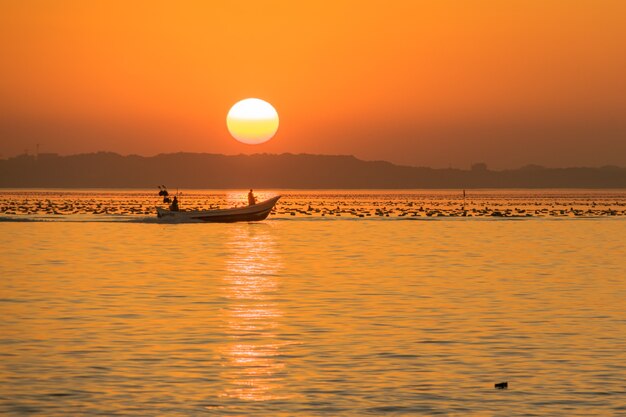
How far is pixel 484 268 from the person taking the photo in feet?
160

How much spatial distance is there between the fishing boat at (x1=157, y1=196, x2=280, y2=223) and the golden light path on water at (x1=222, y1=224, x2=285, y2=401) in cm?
3275

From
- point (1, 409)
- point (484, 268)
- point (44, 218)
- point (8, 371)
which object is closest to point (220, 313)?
point (8, 371)

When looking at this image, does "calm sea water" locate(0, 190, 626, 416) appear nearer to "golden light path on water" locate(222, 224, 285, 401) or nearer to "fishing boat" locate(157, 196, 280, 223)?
"golden light path on water" locate(222, 224, 285, 401)

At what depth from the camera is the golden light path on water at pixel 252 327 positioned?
20297 mm

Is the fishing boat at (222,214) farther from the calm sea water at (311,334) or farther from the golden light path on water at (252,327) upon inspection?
the golden light path on water at (252,327)

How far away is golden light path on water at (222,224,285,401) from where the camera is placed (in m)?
20.3

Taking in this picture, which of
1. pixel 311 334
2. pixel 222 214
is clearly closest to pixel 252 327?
pixel 311 334

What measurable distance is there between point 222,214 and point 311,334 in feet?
→ 213

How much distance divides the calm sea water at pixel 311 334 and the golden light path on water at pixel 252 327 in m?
0.08

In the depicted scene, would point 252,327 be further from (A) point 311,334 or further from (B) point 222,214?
(B) point 222,214

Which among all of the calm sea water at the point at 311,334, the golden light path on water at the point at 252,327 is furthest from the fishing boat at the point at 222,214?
the golden light path on water at the point at 252,327

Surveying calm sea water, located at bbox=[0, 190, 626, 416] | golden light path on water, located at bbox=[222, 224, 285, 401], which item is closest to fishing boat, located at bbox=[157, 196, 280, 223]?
calm sea water, located at bbox=[0, 190, 626, 416]

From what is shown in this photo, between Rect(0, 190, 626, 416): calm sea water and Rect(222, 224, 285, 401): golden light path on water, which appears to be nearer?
Rect(0, 190, 626, 416): calm sea water

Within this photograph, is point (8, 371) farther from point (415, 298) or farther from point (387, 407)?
point (415, 298)
